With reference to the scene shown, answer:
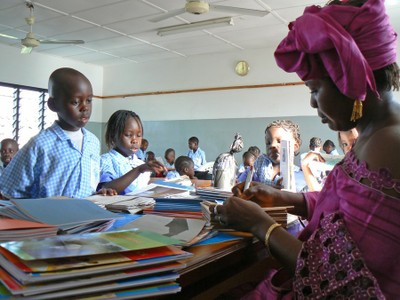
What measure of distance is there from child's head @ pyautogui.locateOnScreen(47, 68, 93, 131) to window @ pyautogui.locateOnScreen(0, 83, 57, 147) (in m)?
5.60

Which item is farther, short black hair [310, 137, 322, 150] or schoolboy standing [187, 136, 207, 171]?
schoolboy standing [187, 136, 207, 171]

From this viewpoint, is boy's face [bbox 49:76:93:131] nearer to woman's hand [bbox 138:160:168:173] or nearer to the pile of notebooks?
woman's hand [bbox 138:160:168:173]

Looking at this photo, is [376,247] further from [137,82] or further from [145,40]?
[137,82]

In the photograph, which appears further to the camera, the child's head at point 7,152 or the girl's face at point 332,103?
the child's head at point 7,152

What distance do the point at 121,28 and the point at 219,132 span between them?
2854 millimetres

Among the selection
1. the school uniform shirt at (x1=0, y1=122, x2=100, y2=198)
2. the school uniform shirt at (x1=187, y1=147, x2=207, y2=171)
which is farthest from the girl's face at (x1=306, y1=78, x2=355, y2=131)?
the school uniform shirt at (x1=187, y1=147, x2=207, y2=171)

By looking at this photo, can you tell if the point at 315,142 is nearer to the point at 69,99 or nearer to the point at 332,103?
the point at 69,99

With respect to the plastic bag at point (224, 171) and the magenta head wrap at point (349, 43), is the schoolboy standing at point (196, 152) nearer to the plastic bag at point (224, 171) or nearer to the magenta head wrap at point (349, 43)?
the plastic bag at point (224, 171)

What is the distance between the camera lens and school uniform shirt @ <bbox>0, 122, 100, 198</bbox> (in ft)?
5.39

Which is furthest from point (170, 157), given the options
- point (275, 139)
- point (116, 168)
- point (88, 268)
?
point (88, 268)

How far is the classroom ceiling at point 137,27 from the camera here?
4.97 meters

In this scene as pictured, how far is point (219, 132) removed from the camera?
7672mm

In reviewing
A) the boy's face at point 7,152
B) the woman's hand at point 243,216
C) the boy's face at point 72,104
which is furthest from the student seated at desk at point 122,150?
the boy's face at point 7,152

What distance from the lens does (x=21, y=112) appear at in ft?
24.5
